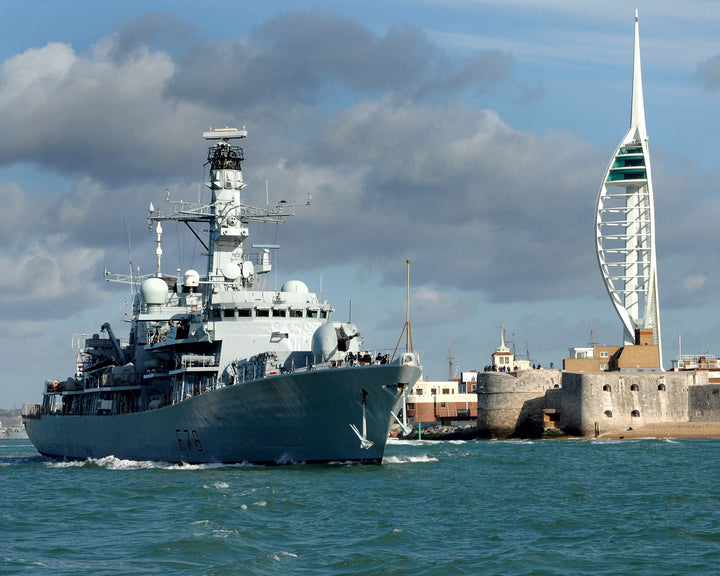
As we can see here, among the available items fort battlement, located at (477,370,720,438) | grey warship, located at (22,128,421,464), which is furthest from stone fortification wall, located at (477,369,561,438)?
grey warship, located at (22,128,421,464)

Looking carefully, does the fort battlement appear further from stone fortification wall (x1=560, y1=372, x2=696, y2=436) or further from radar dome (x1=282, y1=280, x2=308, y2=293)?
radar dome (x1=282, y1=280, x2=308, y2=293)

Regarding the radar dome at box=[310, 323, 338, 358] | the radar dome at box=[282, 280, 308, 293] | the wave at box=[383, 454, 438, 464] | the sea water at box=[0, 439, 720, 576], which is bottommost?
the sea water at box=[0, 439, 720, 576]

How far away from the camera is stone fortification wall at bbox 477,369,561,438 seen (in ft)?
260

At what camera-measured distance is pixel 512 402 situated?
262 feet

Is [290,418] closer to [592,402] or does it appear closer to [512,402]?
[592,402]

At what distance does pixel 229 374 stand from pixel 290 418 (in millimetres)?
4818

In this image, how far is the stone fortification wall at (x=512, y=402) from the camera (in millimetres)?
79312

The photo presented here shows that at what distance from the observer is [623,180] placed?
10394cm

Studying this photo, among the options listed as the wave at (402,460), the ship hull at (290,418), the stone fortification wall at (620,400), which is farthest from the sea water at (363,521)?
the stone fortification wall at (620,400)

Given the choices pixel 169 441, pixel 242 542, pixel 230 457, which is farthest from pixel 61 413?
pixel 242 542

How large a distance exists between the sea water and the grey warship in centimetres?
134

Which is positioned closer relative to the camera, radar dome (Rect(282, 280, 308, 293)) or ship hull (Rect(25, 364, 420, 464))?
ship hull (Rect(25, 364, 420, 464))

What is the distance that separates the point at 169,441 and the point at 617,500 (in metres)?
19.5

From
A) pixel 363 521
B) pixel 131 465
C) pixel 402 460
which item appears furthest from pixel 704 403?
pixel 363 521
